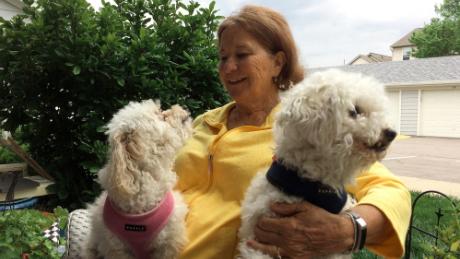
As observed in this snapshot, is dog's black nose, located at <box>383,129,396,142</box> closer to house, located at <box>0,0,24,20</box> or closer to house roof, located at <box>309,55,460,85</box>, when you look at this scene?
house, located at <box>0,0,24,20</box>

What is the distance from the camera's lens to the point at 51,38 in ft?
16.1

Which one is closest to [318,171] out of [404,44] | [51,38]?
[51,38]

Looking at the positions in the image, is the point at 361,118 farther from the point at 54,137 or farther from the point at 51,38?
the point at 54,137

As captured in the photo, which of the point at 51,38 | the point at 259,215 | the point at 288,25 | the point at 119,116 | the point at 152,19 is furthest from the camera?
the point at 152,19

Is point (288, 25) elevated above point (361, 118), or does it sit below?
above

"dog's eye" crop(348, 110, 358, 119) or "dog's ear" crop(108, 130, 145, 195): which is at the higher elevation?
"dog's eye" crop(348, 110, 358, 119)

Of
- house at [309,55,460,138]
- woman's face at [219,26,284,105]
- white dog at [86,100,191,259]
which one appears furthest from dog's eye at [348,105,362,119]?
house at [309,55,460,138]

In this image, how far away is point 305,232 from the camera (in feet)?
7.08

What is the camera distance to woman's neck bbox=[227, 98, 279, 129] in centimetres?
304

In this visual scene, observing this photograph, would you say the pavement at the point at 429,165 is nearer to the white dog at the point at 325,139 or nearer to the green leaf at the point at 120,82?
the green leaf at the point at 120,82

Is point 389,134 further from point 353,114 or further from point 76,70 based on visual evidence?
point 76,70

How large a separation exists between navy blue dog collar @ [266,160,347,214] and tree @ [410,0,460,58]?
4852 cm

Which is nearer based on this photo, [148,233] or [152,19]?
[148,233]

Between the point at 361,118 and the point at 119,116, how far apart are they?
1.94m
